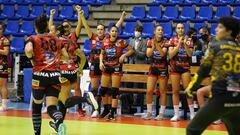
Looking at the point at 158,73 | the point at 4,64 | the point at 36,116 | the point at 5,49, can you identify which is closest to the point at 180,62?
the point at 158,73

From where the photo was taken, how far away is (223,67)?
207 inches

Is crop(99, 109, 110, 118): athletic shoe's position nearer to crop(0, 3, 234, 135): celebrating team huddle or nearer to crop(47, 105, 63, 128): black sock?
crop(0, 3, 234, 135): celebrating team huddle

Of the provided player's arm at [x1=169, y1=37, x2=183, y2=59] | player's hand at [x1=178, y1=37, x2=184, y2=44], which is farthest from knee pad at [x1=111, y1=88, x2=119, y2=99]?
player's hand at [x1=178, y1=37, x2=184, y2=44]

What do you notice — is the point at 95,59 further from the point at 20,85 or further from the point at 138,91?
the point at 20,85

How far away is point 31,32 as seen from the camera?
57.9ft

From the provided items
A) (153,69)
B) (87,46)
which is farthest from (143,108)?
(87,46)

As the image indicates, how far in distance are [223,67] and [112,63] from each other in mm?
6004

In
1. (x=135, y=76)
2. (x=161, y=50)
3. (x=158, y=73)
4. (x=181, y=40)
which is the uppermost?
(x=181, y=40)

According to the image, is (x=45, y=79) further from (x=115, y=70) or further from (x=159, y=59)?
(x=159, y=59)

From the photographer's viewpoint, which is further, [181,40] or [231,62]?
[181,40]

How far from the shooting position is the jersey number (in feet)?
17.2

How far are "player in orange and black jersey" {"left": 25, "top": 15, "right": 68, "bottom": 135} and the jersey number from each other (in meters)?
2.95

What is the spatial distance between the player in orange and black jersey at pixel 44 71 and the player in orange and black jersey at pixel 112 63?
3693 mm

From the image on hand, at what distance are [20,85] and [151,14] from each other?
5037 mm
